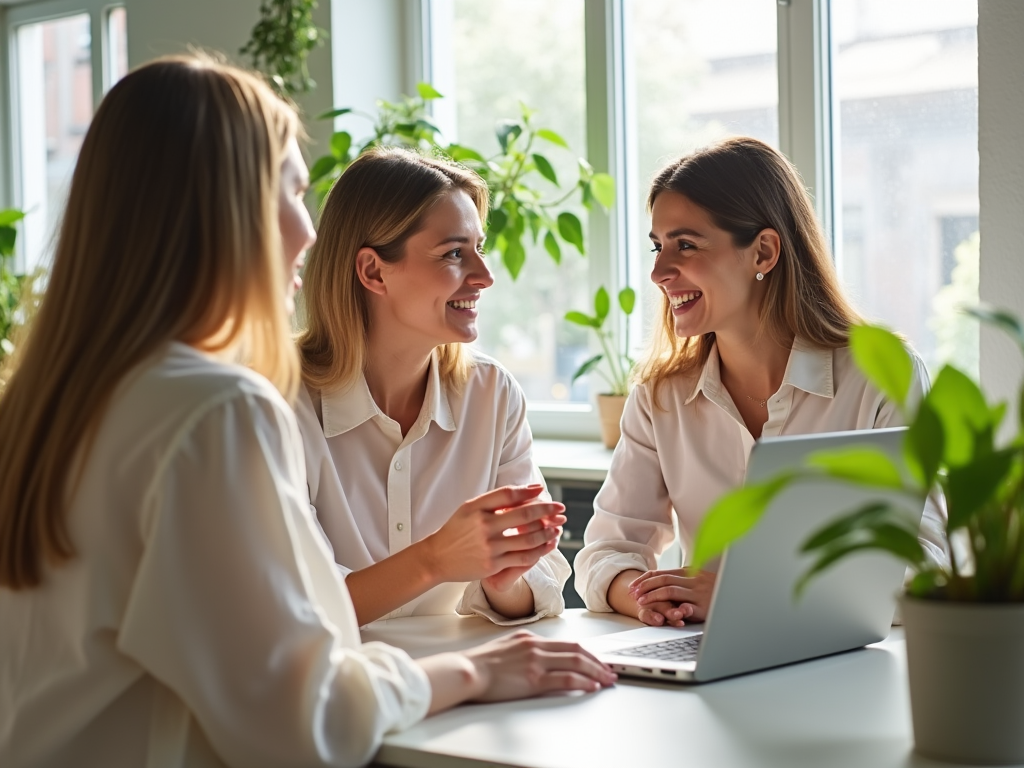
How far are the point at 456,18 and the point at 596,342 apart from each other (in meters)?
1.19

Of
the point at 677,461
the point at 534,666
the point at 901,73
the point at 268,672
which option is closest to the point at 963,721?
the point at 534,666

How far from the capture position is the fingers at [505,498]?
1690mm

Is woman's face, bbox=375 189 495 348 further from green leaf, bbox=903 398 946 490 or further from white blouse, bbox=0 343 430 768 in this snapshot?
green leaf, bbox=903 398 946 490

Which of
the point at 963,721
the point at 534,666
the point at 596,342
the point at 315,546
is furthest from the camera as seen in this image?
the point at 596,342

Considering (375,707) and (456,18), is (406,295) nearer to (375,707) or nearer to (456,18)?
(375,707)

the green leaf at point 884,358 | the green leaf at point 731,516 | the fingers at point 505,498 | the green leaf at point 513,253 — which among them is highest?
the green leaf at point 513,253

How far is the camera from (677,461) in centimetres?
223

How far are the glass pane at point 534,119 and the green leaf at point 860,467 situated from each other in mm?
2679

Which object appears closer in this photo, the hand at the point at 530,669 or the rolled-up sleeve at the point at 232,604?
the rolled-up sleeve at the point at 232,604

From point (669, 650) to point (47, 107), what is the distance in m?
4.02

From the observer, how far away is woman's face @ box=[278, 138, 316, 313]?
1.40 m

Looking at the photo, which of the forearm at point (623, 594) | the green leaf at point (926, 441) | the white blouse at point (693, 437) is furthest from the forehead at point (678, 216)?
the green leaf at point (926, 441)

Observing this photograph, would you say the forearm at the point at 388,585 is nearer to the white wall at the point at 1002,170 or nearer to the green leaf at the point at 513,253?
the white wall at the point at 1002,170

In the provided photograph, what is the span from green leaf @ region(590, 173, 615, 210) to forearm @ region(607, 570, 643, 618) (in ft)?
5.23
